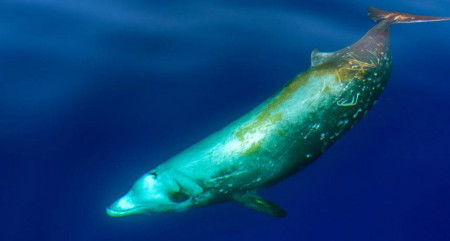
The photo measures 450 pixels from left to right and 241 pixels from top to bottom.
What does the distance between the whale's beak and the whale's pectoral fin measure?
40.8 inches

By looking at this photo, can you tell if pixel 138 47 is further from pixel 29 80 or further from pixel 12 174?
pixel 12 174

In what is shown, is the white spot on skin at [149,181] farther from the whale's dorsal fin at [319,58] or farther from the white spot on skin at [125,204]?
the whale's dorsal fin at [319,58]

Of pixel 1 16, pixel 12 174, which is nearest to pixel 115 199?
pixel 12 174

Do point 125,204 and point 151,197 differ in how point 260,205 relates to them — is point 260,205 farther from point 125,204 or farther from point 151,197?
point 125,204

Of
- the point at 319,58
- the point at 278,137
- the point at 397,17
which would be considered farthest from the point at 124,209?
the point at 397,17

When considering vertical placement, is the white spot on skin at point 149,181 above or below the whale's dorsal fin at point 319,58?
below

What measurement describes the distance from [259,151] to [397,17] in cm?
367

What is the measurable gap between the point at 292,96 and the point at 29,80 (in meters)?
3.60

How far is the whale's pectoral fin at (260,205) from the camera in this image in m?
3.71

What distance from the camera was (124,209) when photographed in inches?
144

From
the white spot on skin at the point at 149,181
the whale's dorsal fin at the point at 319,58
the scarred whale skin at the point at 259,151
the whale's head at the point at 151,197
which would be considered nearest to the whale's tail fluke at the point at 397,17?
the whale's dorsal fin at the point at 319,58

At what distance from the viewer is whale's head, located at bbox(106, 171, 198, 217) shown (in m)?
3.65

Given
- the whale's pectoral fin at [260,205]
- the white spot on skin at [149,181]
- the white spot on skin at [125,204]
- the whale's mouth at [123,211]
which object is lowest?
the whale's pectoral fin at [260,205]

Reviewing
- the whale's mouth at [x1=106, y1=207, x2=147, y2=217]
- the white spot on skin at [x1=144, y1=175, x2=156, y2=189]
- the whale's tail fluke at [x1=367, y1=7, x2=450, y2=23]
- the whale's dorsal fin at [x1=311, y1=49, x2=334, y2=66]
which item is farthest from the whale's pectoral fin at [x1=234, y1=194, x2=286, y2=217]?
the whale's tail fluke at [x1=367, y1=7, x2=450, y2=23]
